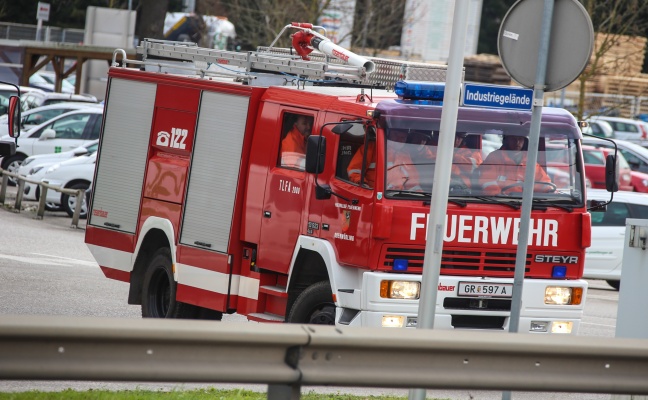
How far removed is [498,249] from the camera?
9.30 m

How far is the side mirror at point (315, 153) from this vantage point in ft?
30.1

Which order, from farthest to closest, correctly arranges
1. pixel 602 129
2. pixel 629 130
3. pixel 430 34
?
pixel 430 34, pixel 629 130, pixel 602 129

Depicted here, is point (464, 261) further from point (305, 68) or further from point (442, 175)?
point (305, 68)

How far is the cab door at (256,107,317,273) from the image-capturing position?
9.80 m

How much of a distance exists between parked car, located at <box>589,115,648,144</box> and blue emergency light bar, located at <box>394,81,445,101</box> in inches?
1242

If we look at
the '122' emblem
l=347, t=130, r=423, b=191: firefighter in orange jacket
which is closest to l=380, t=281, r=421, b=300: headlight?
l=347, t=130, r=423, b=191: firefighter in orange jacket

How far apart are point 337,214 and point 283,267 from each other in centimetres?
87

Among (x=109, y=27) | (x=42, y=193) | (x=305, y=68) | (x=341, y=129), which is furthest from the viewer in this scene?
(x=109, y=27)

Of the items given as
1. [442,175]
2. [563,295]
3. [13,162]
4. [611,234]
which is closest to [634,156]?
[611,234]

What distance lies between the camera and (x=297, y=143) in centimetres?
995

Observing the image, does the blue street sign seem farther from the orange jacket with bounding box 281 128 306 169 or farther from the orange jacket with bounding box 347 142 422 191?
the orange jacket with bounding box 281 128 306 169

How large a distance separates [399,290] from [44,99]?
22.5 m

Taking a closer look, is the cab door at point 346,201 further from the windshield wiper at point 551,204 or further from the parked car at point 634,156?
the parked car at point 634,156

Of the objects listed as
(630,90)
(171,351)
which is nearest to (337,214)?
(171,351)
